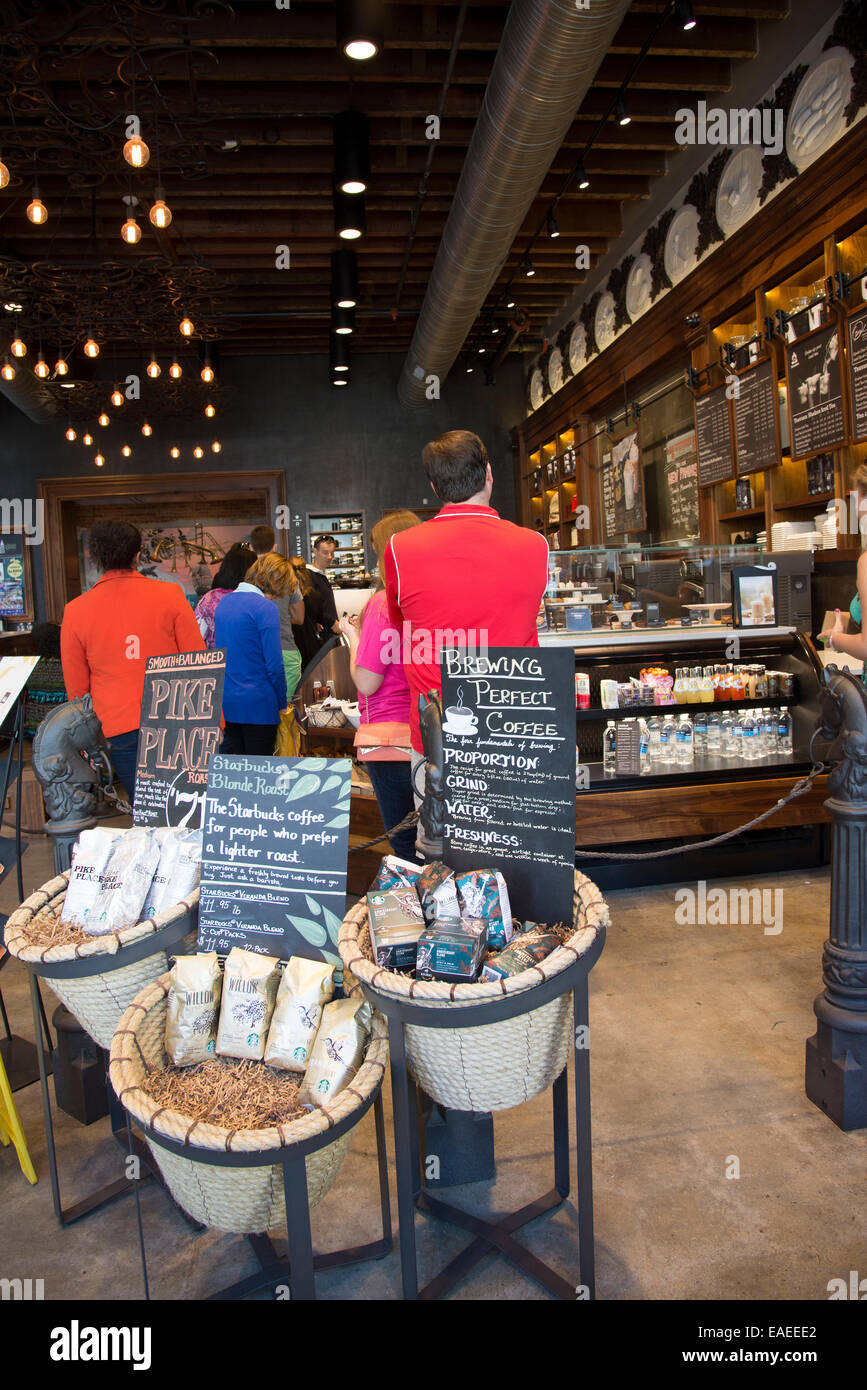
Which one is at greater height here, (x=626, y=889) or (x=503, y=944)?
(x=503, y=944)

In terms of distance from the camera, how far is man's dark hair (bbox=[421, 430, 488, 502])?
88.8 inches

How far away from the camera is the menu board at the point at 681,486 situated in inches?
263

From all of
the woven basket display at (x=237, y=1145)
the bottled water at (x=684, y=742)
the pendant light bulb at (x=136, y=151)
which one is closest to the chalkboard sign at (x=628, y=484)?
the bottled water at (x=684, y=742)

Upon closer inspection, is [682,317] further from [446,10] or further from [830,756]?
[830,756]

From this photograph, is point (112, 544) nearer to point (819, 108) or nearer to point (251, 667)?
point (251, 667)

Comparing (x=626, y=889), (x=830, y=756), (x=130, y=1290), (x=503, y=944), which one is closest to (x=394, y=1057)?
(x=503, y=944)

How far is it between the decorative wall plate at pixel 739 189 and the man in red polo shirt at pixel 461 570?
418 cm

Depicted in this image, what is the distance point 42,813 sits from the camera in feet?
18.3

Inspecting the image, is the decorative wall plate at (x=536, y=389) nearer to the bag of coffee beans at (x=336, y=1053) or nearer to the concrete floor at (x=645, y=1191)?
the concrete floor at (x=645, y=1191)

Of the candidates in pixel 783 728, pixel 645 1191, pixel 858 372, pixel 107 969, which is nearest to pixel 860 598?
pixel 783 728

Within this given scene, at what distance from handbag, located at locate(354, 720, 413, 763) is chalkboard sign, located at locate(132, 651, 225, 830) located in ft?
1.74

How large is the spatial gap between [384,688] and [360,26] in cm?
341

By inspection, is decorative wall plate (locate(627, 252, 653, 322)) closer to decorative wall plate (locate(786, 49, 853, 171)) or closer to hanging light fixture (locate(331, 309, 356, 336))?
decorative wall plate (locate(786, 49, 853, 171))

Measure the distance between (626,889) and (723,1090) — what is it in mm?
1559
